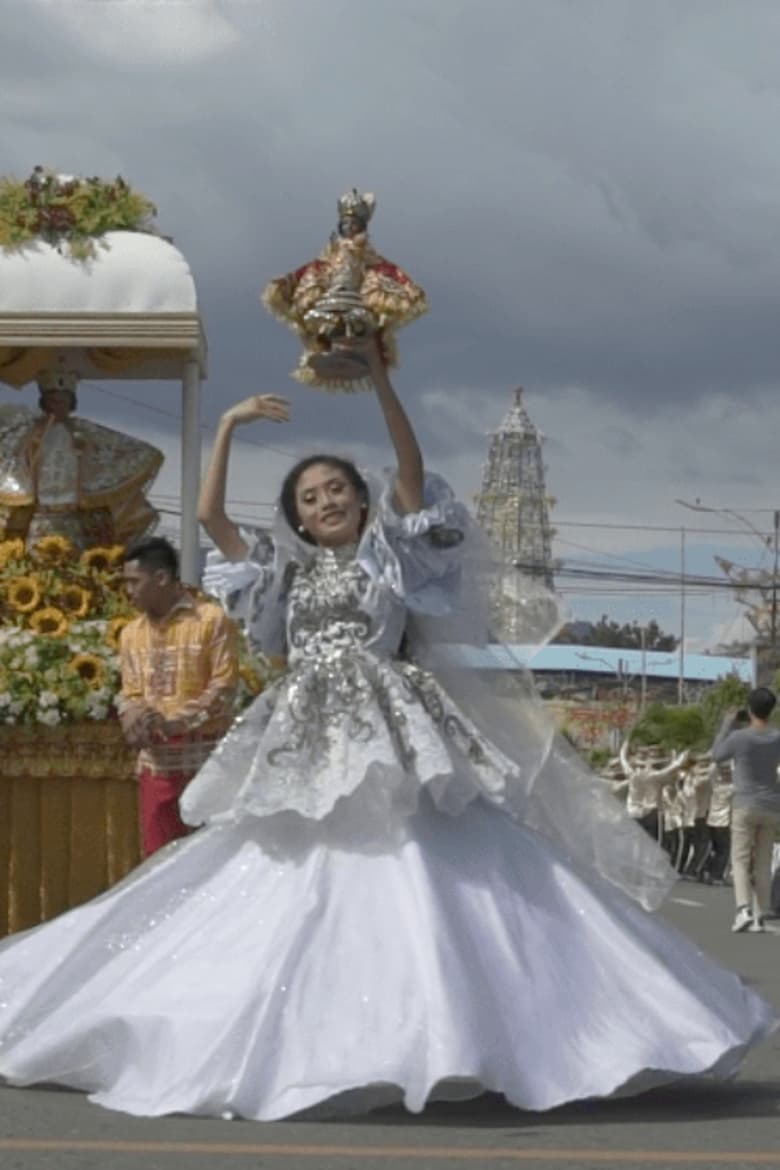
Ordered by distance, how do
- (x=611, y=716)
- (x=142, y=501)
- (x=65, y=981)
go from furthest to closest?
(x=611, y=716), (x=142, y=501), (x=65, y=981)

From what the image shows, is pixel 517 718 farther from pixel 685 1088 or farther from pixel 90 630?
pixel 90 630

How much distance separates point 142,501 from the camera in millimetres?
12727

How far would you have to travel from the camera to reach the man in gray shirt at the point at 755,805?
1669 cm

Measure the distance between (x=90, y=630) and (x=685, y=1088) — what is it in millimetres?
4697

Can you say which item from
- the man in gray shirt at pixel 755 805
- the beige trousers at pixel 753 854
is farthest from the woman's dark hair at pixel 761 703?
the beige trousers at pixel 753 854

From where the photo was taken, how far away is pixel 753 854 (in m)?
16.8

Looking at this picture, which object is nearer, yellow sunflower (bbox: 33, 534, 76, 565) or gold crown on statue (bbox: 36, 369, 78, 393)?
yellow sunflower (bbox: 33, 534, 76, 565)

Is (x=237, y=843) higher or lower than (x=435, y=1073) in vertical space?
higher

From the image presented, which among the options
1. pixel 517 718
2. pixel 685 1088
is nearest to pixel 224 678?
pixel 517 718

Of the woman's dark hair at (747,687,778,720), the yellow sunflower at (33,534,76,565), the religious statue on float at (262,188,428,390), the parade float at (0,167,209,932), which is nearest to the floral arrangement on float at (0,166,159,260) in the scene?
the parade float at (0,167,209,932)

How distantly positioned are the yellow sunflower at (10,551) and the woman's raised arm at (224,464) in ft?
13.6

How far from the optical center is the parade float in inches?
442

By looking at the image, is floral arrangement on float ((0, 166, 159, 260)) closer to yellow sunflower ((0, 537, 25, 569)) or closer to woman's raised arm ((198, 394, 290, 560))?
yellow sunflower ((0, 537, 25, 569))

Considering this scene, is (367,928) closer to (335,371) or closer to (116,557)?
(335,371)
